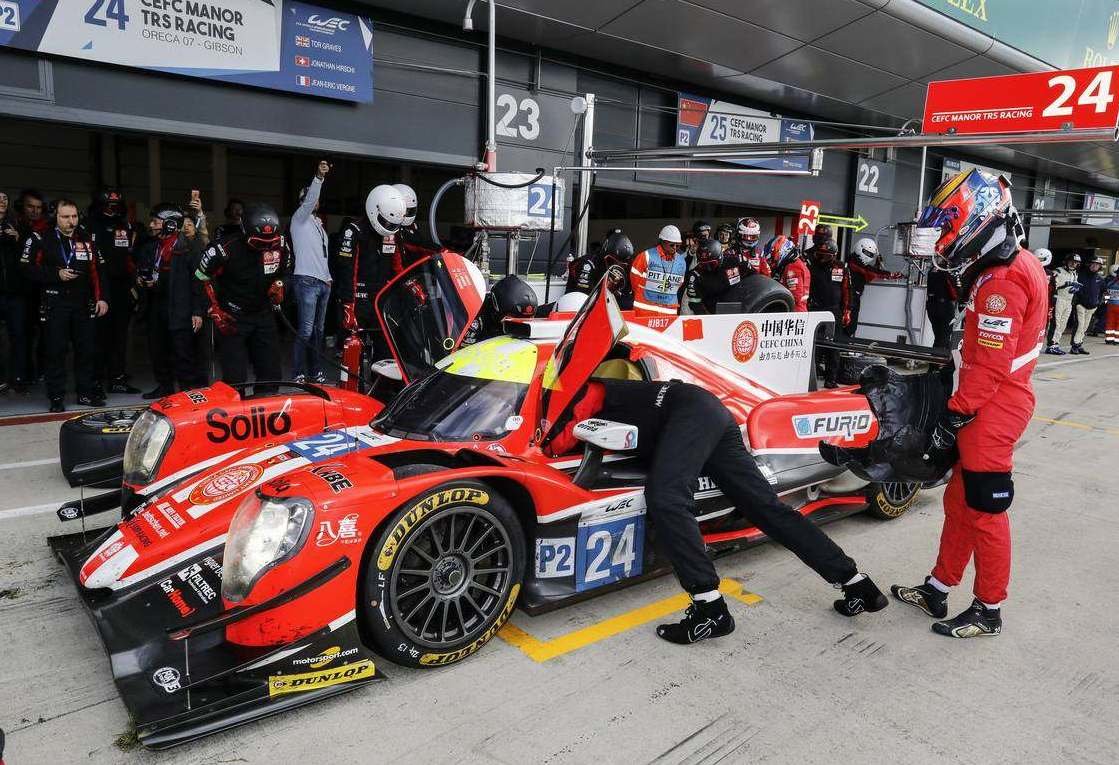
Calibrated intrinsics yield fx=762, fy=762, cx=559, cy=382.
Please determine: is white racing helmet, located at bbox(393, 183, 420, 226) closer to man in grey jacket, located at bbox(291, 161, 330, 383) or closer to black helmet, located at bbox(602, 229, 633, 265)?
man in grey jacket, located at bbox(291, 161, 330, 383)

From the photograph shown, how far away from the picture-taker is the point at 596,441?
10.7 ft

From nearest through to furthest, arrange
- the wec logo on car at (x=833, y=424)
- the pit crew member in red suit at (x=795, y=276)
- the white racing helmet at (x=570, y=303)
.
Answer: the wec logo on car at (x=833, y=424) < the white racing helmet at (x=570, y=303) < the pit crew member in red suit at (x=795, y=276)

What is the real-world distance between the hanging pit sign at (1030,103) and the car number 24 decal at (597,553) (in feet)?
12.1

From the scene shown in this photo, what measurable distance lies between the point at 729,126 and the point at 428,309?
1014 centimetres

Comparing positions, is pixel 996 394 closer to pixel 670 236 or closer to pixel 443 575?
pixel 443 575

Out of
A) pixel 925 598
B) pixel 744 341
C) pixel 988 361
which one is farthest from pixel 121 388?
pixel 988 361

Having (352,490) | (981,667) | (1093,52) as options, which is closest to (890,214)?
(1093,52)

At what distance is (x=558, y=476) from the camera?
316 centimetres

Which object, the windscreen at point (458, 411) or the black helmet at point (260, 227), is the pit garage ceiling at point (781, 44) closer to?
the black helmet at point (260, 227)

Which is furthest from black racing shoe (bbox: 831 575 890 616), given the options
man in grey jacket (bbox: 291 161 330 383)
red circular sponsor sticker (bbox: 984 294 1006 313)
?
man in grey jacket (bbox: 291 161 330 383)

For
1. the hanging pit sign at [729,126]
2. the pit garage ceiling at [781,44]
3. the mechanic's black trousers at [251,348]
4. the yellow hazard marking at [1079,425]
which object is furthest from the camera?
the hanging pit sign at [729,126]

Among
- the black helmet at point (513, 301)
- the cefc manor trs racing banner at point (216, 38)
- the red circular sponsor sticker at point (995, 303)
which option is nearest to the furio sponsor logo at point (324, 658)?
the black helmet at point (513, 301)

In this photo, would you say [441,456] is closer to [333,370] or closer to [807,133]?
[333,370]

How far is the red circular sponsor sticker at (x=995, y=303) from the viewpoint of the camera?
3.28 metres
